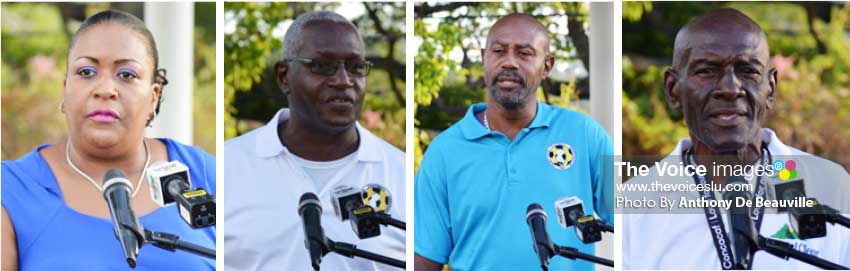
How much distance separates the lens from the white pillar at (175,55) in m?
8.62

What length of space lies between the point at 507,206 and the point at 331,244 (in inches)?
38.2

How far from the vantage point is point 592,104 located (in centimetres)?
867

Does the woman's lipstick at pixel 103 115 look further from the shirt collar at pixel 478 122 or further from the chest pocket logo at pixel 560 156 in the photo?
the chest pocket logo at pixel 560 156

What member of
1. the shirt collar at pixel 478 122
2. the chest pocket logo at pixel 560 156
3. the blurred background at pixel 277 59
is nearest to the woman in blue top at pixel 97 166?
the blurred background at pixel 277 59

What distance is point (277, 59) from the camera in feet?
28.3

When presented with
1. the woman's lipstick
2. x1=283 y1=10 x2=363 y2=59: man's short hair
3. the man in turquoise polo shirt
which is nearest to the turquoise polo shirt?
the man in turquoise polo shirt

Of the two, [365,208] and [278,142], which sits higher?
[278,142]

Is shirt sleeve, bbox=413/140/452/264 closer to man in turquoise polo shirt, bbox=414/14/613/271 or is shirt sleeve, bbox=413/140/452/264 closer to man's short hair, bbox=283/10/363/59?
man in turquoise polo shirt, bbox=414/14/613/271

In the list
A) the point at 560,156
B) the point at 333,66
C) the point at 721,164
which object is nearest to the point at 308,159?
the point at 333,66

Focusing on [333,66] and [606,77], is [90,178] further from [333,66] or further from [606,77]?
[606,77]

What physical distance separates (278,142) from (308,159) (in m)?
0.19

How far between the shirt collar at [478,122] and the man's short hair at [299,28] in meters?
0.71

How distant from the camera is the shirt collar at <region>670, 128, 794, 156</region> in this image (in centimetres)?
865

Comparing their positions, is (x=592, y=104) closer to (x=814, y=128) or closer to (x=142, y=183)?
(x=814, y=128)
